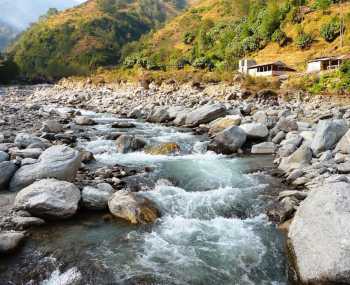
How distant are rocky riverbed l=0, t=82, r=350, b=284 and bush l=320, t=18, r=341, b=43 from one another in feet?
107

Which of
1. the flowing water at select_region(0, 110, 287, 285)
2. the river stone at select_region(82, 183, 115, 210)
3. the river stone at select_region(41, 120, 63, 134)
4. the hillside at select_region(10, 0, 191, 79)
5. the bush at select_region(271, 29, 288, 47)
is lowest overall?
the flowing water at select_region(0, 110, 287, 285)

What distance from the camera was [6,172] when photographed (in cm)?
1148

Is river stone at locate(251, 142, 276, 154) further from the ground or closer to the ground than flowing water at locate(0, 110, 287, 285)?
further from the ground

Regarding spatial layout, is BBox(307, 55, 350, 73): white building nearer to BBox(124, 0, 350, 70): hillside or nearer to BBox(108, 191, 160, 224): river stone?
BBox(124, 0, 350, 70): hillside

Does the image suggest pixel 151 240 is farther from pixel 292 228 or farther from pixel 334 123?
pixel 334 123

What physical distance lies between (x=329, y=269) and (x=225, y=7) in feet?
347

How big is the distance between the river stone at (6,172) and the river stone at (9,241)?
355cm

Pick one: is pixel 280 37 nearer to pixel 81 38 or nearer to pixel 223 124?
pixel 223 124

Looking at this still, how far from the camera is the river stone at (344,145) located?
13629 millimetres

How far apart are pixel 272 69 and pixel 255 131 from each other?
27095 mm

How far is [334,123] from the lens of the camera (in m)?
15.2

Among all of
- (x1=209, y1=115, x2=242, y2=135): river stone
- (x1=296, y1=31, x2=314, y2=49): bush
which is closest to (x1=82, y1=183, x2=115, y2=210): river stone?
(x1=209, y1=115, x2=242, y2=135): river stone

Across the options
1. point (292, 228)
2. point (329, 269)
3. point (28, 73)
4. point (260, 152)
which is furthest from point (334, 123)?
point (28, 73)

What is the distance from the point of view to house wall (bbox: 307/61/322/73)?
40.0 m
